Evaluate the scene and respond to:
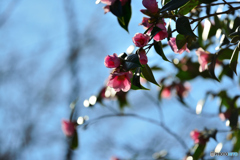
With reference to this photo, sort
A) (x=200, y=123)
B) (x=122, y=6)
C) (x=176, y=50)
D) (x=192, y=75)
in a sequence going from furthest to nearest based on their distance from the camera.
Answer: (x=200, y=123) < (x=192, y=75) < (x=176, y=50) < (x=122, y=6)

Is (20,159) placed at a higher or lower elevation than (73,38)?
lower

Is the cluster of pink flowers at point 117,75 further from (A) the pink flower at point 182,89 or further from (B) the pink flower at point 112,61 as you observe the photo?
(A) the pink flower at point 182,89

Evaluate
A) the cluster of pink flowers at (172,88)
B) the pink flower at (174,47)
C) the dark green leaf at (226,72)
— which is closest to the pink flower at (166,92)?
the cluster of pink flowers at (172,88)

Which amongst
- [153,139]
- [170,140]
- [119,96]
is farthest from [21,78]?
[119,96]

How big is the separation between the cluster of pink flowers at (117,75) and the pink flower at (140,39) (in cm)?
4

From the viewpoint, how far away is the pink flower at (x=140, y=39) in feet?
1.56

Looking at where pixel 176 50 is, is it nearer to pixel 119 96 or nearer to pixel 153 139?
pixel 119 96

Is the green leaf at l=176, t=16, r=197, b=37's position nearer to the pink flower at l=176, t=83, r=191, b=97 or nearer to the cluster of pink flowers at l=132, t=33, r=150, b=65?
the cluster of pink flowers at l=132, t=33, r=150, b=65

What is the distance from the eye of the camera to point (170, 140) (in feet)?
8.49

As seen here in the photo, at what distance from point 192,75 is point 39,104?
9.75 ft

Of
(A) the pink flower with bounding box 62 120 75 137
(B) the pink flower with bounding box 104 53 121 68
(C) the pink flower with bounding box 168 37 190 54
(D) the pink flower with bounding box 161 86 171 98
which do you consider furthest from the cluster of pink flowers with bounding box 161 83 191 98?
(B) the pink flower with bounding box 104 53 121 68

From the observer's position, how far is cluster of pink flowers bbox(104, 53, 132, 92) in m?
0.48

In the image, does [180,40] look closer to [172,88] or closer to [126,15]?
[126,15]

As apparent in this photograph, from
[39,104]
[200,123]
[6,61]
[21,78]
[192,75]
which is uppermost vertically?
[6,61]
